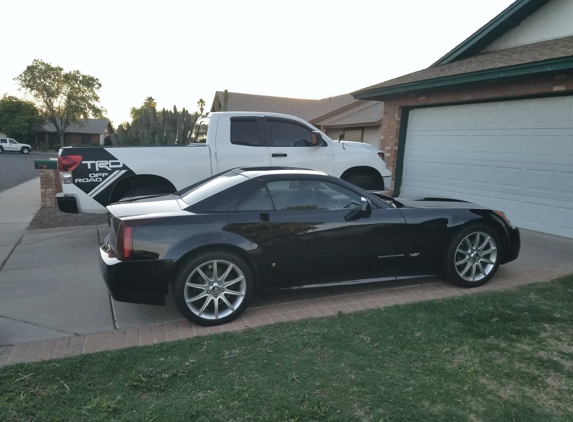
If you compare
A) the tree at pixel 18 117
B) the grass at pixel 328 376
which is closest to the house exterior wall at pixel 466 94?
the grass at pixel 328 376

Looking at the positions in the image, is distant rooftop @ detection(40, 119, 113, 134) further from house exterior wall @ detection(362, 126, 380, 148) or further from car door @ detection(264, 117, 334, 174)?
car door @ detection(264, 117, 334, 174)

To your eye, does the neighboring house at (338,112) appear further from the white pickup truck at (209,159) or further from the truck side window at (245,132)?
the truck side window at (245,132)

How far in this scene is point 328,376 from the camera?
2.92 m

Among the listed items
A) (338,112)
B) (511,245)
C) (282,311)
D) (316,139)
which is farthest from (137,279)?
Answer: (338,112)

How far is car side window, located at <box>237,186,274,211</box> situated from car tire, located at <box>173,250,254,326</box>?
1.67ft

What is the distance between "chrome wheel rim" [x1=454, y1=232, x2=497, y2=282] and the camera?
472 cm

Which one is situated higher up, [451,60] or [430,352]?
[451,60]

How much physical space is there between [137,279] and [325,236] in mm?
1837

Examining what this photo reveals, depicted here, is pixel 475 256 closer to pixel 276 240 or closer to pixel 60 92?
pixel 276 240

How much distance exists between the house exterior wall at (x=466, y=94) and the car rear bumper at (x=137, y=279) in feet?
23.6

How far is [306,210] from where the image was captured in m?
4.21

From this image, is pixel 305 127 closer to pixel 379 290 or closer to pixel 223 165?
pixel 223 165

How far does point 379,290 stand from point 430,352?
1.46 metres

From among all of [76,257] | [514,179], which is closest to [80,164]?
[76,257]
